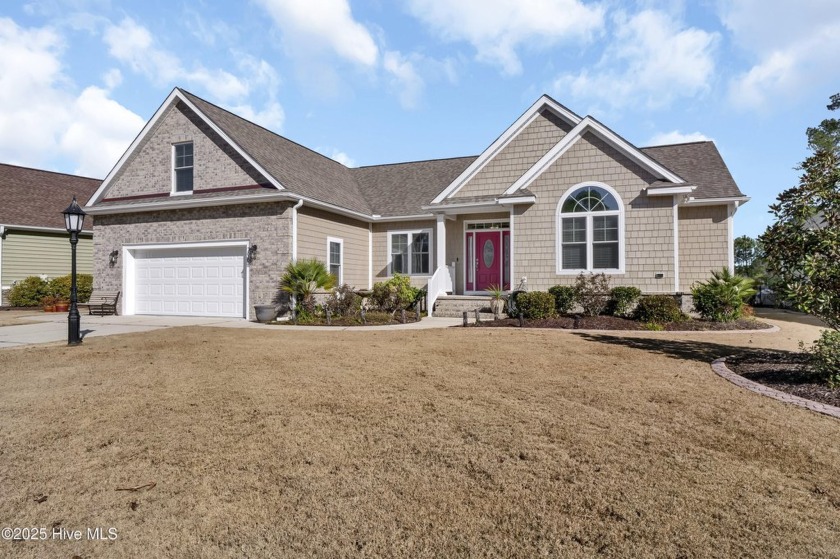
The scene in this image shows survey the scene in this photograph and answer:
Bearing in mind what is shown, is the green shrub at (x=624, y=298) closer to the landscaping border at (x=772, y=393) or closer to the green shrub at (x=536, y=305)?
the green shrub at (x=536, y=305)

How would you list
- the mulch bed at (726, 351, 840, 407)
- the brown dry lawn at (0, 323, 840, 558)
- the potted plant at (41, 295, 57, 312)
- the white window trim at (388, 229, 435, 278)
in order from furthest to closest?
the potted plant at (41, 295, 57, 312)
the white window trim at (388, 229, 435, 278)
the mulch bed at (726, 351, 840, 407)
the brown dry lawn at (0, 323, 840, 558)

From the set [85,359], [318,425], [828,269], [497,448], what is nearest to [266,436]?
[318,425]

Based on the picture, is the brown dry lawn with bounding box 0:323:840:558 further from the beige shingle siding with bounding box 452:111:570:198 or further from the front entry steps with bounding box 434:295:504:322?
the beige shingle siding with bounding box 452:111:570:198

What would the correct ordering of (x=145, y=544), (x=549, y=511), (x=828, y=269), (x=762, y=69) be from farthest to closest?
(x=762, y=69) → (x=828, y=269) → (x=549, y=511) → (x=145, y=544)

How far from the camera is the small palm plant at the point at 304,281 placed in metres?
→ 15.5

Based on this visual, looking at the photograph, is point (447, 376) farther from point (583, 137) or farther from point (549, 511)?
point (583, 137)

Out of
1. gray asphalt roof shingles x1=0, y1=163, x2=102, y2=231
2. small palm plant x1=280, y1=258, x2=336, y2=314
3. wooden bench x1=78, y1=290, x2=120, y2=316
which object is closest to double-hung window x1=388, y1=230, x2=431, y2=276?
small palm plant x1=280, y1=258, x2=336, y2=314

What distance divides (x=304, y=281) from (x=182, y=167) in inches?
265

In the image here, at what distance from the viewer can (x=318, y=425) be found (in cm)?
470

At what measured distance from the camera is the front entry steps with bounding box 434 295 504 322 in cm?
1569

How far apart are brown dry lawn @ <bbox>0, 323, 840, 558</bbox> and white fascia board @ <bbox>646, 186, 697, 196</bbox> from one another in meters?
7.89

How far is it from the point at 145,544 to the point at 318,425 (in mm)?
2020

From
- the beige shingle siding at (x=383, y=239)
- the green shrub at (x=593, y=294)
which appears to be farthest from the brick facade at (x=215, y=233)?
the green shrub at (x=593, y=294)

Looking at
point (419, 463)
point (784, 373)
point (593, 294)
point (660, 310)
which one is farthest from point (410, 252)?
→ point (419, 463)
